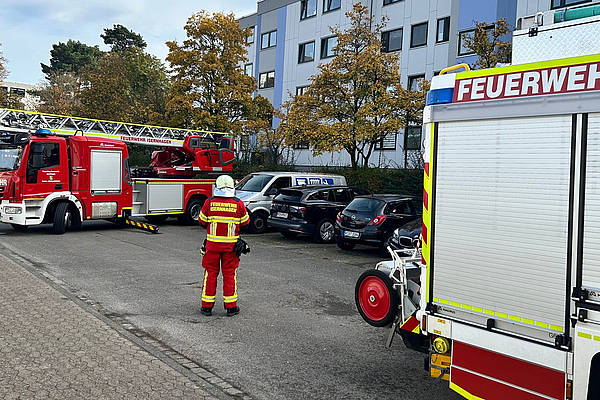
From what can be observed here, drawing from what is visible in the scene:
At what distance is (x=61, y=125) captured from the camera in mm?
17469

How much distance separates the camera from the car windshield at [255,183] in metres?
17.2

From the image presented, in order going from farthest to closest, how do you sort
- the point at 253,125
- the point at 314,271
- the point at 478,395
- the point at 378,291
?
the point at 253,125
the point at 314,271
the point at 378,291
the point at 478,395

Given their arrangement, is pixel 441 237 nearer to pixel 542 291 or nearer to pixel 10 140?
pixel 542 291

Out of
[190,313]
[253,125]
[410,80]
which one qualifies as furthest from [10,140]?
[410,80]

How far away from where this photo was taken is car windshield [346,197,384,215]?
1324 centimetres

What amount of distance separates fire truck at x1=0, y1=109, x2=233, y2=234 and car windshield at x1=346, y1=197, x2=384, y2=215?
5902 millimetres

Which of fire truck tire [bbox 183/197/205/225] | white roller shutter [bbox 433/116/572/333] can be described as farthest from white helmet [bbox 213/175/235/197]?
fire truck tire [bbox 183/197/205/225]

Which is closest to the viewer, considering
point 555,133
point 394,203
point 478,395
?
point 555,133

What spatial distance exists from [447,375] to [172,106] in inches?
993

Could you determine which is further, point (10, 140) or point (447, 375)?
point (10, 140)

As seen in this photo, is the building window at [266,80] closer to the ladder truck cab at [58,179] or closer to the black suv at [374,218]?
the ladder truck cab at [58,179]

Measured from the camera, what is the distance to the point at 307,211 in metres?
15.0

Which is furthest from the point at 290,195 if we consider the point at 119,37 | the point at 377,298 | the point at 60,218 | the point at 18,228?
the point at 119,37

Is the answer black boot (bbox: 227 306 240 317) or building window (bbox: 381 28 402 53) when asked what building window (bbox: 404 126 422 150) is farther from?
black boot (bbox: 227 306 240 317)
